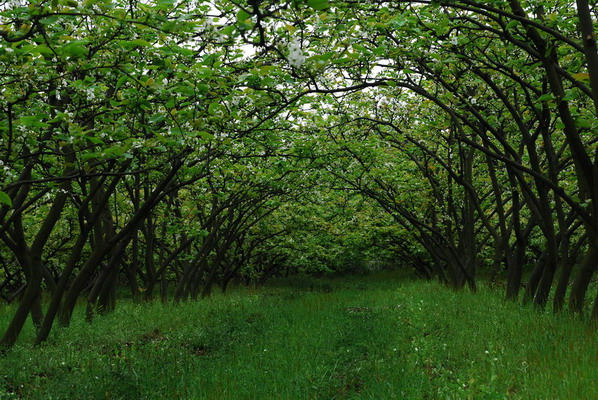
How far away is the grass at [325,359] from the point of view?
539cm

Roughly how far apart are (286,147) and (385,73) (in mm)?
3929

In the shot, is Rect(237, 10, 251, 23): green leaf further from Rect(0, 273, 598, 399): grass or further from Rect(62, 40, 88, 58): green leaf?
Rect(0, 273, 598, 399): grass

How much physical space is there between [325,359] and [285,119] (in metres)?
5.72

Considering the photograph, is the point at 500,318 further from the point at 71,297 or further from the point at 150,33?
the point at 71,297

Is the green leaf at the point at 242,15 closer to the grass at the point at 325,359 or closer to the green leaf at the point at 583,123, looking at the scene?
the grass at the point at 325,359

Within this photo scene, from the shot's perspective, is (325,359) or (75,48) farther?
(325,359)

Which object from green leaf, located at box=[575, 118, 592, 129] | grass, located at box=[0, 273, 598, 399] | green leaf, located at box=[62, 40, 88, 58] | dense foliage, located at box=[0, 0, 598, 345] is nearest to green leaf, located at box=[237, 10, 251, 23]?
dense foliage, located at box=[0, 0, 598, 345]

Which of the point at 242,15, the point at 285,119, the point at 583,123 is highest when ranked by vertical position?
the point at 285,119

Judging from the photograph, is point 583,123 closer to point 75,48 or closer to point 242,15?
point 242,15

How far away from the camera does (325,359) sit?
315 inches

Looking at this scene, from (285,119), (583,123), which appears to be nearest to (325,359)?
(583,123)

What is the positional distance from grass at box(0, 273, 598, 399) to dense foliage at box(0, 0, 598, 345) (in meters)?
1.37

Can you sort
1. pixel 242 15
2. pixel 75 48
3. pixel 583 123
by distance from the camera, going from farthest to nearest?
1. pixel 583 123
2. pixel 75 48
3. pixel 242 15

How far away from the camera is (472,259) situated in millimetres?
15789
